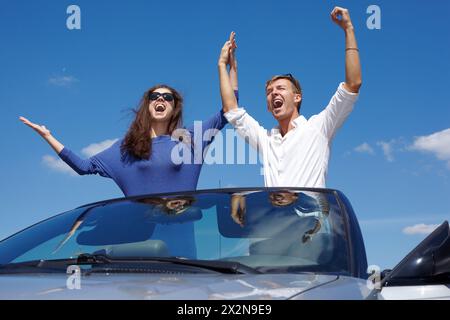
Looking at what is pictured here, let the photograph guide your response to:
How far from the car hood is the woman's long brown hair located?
2396 mm

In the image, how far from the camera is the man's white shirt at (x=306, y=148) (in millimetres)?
4031

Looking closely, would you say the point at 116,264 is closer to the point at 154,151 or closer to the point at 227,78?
the point at 154,151

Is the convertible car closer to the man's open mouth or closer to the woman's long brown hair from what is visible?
the woman's long brown hair

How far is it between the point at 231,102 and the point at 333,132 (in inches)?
32.0

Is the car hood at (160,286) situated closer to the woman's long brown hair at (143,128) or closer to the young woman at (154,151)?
the young woman at (154,151)

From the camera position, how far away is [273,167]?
416cm

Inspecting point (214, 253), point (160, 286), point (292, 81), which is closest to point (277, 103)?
point (292, 81)

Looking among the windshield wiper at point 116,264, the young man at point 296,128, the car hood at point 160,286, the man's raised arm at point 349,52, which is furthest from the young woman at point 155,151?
the car hood at point 160,286

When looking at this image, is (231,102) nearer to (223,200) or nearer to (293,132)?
(293,132)

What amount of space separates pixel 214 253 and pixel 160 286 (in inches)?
22.7

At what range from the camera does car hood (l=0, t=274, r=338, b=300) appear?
5.99 feet

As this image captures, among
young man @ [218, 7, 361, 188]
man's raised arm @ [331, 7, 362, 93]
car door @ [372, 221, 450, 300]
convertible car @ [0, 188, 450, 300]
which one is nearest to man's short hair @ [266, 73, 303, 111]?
young man @ [218, 7, 361, 188]
